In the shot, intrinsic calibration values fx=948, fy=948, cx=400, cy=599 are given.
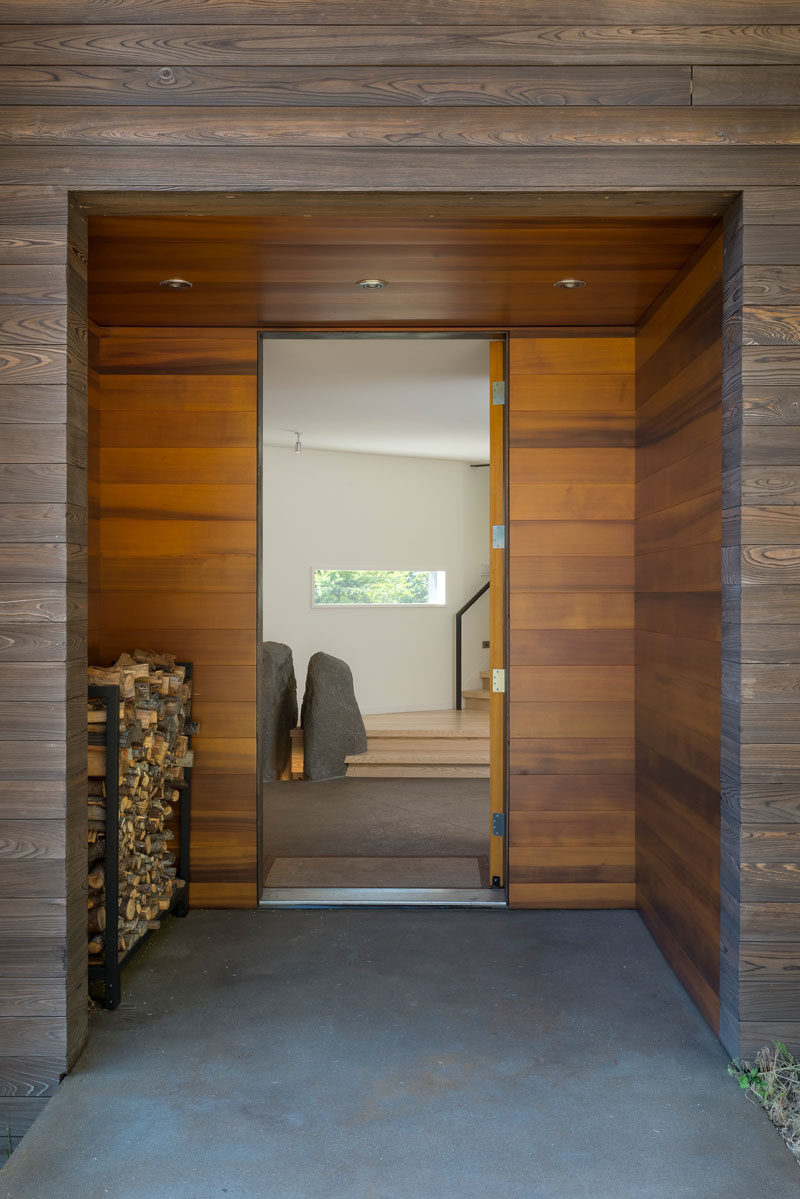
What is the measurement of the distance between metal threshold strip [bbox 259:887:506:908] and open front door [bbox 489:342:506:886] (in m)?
0.14

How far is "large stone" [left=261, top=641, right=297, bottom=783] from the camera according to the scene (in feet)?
21.8

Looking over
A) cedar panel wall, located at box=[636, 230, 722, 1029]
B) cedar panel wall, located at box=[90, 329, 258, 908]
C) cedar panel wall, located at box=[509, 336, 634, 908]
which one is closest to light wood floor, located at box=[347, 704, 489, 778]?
cedar panel wall, located at box=[509, 336, 634, 908]

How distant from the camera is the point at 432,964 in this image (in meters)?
3.24

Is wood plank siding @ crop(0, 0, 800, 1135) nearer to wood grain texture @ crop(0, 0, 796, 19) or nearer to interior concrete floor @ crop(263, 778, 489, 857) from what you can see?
wood grain texture @ crop(0, 0, 796, 19)

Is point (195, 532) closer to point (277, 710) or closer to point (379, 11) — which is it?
point (379, 11)

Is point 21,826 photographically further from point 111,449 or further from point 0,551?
point 111,449

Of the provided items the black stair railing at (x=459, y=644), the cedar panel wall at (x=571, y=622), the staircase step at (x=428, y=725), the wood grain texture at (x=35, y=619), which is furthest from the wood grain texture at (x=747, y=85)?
the black stair railing at (x=459, y=644)

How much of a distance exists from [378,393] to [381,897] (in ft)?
10.1

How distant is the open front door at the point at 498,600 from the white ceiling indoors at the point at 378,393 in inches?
10.3

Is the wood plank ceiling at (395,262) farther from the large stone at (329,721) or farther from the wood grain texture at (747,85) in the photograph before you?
the large stone at (329,721)

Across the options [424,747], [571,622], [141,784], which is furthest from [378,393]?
[141,784]

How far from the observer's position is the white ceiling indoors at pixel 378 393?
459 centimetres

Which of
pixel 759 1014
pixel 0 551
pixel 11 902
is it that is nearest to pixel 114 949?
pixel 11 902

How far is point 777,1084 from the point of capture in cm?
238
